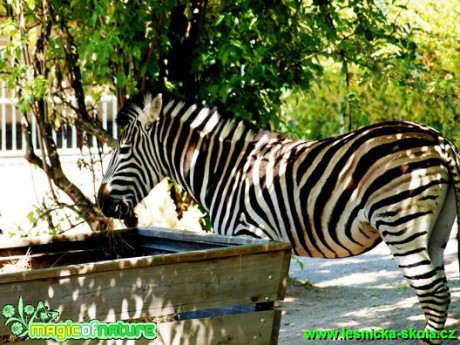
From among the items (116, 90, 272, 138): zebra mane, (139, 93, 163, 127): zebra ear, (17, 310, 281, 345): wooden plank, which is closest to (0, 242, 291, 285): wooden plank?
(17, 310, 281, 345): wooden plank

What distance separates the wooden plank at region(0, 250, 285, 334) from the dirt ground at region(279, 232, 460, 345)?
2.02 metres

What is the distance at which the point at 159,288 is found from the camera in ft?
11.5

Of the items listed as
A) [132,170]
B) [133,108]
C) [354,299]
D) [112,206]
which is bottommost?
[354,299]

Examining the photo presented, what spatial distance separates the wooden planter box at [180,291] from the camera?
3.26m

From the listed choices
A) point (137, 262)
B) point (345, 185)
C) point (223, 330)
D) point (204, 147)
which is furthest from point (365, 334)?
point (137, 262)

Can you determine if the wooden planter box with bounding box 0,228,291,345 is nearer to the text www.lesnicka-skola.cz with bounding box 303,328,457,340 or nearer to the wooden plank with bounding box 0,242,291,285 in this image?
the wooden plank with bounding box 0,242,291,285

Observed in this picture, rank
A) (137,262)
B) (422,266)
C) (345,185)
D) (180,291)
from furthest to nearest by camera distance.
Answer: (345,185)
(422,266)
(180,291)
(137,262)

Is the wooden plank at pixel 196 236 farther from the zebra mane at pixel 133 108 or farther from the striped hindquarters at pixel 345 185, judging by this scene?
the zebra mane at pixel 133 108

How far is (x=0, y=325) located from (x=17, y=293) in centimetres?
15

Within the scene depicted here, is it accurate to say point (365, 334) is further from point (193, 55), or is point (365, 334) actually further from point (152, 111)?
point (193, 55)

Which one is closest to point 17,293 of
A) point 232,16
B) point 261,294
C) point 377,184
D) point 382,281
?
point 261,294

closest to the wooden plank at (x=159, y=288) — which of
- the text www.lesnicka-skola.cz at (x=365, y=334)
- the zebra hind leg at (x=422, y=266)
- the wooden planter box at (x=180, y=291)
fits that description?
the wooden planter box at (x=180, y=291)

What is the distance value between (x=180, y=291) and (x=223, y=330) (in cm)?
31

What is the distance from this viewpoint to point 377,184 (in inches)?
187
